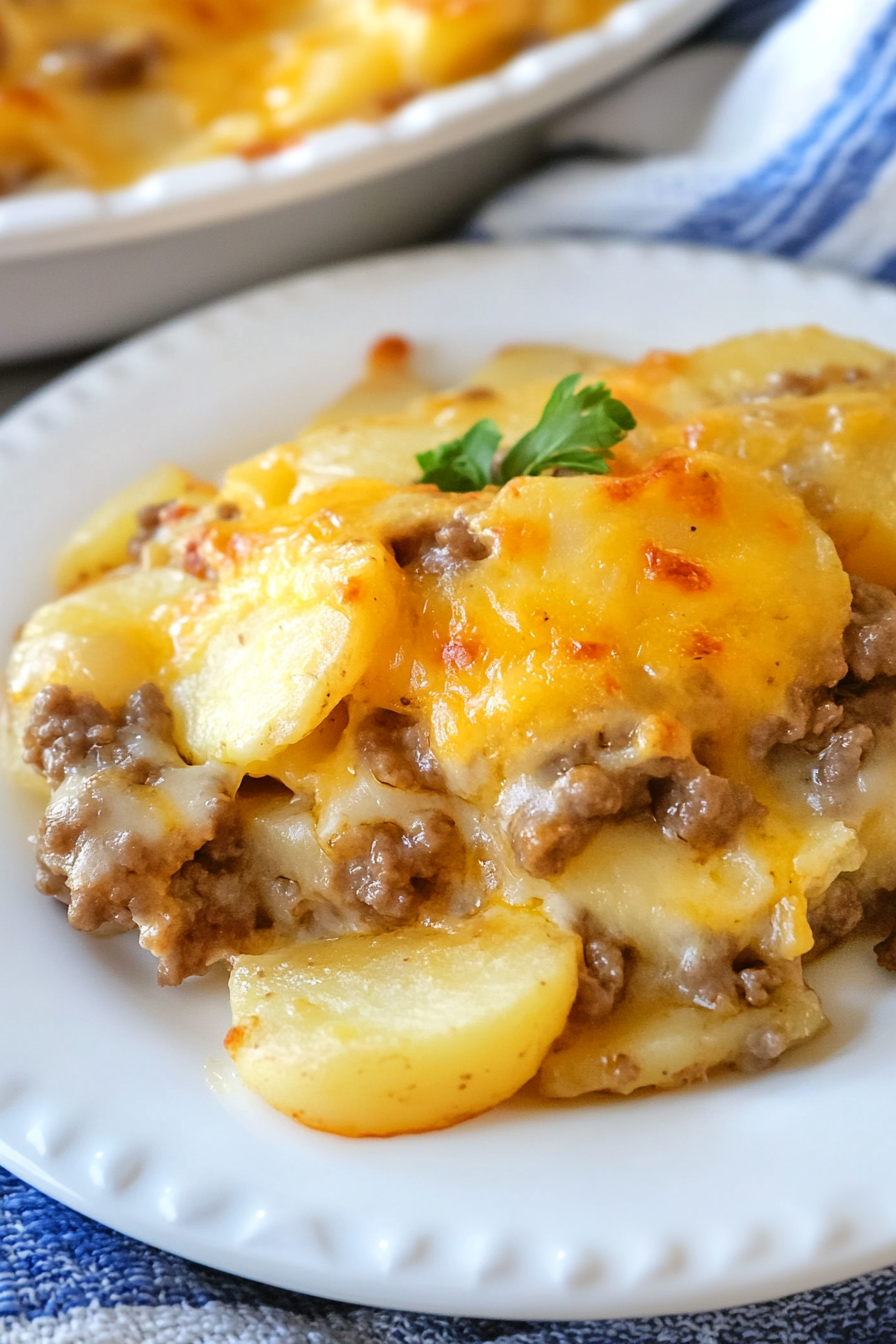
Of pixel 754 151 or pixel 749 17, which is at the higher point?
pixel 749 17

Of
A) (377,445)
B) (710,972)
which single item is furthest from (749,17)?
A: (710,972)

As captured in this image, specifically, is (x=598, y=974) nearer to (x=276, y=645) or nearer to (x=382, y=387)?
(x=276, y=645)

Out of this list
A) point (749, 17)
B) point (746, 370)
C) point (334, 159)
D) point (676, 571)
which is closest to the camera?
point (676, 571)

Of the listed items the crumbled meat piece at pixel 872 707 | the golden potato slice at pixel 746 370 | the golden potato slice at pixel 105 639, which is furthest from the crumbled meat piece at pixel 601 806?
the golden potato slice at pixel 746 370

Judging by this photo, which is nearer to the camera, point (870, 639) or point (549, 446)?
point (870, 639)

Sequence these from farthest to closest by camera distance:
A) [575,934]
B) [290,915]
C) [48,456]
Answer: [48,456] < [290,915] < [575,934]

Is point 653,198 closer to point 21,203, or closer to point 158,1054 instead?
point 21,203

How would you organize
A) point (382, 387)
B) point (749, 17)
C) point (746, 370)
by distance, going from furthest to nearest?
point (749, 17) < point (382, 387) < point (746, 370)

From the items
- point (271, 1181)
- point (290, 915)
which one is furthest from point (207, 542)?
point (271, 1181)

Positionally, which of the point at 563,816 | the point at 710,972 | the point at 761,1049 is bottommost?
the point at 761,1049
